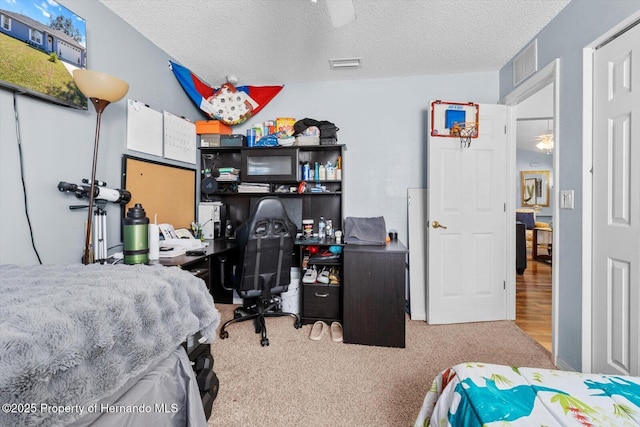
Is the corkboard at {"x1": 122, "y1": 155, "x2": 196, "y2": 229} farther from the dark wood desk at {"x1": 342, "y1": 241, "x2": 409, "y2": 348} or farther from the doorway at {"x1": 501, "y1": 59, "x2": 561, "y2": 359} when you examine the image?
the doorway at {"x1": 501, "y1": 59, "x2": 561, "y2": 359}

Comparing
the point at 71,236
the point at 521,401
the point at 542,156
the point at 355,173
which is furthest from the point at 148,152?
the point at 542,156

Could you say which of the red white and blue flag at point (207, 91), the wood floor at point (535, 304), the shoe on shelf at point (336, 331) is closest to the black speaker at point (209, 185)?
the red white and blue flag at point (207, 91)

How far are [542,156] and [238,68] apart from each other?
819 cm

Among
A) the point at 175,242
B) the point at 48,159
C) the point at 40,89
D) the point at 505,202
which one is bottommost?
the point at 175,242

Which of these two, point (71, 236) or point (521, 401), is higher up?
point (71, 236)

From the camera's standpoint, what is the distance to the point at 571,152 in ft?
5.97

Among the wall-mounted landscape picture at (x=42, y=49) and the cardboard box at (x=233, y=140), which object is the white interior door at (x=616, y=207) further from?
the wall-mounted landscape picture at (x=42, y=49)

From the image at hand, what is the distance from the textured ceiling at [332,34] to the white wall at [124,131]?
169 mm

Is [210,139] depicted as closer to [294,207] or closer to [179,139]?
[179,139]

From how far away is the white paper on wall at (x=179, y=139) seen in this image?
2465 millimetres

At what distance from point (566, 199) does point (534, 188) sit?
6680mm

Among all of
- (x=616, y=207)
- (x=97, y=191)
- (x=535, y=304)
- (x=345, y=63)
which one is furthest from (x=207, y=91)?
(x=535, y=304)

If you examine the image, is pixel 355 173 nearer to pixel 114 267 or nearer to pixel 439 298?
pixel 439 298

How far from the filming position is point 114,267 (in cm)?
102
